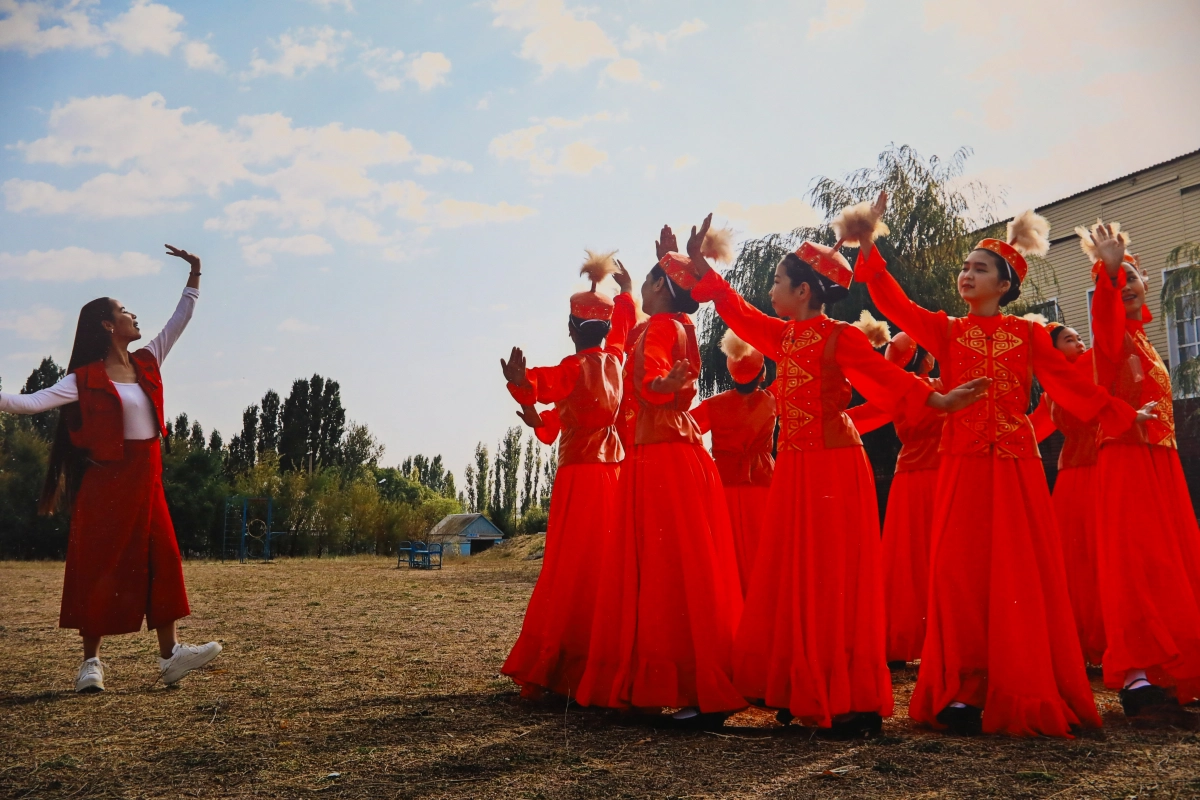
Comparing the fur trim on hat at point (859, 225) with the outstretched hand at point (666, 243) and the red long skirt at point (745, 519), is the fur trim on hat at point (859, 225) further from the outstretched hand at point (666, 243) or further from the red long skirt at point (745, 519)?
the red long skirt at point (745, 519)

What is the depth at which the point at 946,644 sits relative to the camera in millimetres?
4051

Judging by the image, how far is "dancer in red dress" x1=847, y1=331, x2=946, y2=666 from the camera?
594 cm

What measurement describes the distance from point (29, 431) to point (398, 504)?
2305 centimetres

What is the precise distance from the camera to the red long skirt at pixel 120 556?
506 centimetres

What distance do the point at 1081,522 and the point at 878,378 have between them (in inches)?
97.5

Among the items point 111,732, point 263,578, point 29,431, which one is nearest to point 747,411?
point 111,732

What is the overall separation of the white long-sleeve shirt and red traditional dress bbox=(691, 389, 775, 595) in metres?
3.52

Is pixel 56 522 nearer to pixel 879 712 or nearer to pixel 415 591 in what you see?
pixel 415 591

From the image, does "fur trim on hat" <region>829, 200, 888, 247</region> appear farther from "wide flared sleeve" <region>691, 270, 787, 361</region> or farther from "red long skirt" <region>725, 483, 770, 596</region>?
"red long skirt" <region>725, 483, 770, 596</region>

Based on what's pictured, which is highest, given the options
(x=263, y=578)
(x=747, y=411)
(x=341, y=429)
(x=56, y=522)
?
(x=341, y=429)

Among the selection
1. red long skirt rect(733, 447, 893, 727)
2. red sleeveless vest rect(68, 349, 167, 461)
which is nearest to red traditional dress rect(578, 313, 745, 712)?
red long skirt rect(733, 447, 893, 727)

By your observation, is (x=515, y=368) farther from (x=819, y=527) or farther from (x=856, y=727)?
(x=856, y=727)

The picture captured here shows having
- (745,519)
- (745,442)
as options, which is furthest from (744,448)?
(745,519)

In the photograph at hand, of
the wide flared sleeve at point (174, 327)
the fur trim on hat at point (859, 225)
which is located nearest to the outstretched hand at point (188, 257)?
the wide flared sleeve at point (174, 327)
